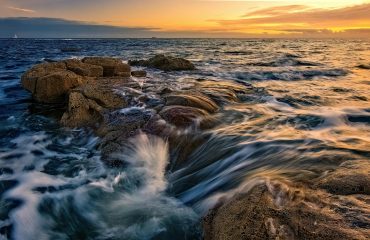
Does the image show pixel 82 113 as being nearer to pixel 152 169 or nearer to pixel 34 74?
pixel 152 169

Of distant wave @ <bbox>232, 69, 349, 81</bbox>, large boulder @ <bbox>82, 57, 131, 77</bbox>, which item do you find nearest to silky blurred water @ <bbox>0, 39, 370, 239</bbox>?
large boulder @ <bbox>82, 57, 131, 77</bbox>

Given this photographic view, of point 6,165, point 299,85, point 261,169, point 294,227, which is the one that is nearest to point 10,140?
point 6,165

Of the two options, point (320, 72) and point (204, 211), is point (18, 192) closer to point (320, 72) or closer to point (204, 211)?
point (204, 211)

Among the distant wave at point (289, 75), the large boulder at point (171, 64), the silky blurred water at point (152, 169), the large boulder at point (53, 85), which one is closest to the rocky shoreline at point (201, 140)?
the large boulder at point (53, 85)

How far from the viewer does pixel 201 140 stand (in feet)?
24.0

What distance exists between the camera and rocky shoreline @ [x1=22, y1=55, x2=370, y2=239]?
347 cm

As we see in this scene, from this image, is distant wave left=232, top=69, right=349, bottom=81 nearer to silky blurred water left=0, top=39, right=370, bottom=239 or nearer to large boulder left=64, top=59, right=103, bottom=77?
large boulder left=64, top=59, right=103, bottom=77

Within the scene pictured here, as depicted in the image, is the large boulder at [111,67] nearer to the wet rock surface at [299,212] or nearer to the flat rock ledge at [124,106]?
the flat rock ledge at [124,106]

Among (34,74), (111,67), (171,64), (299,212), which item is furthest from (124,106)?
(171,64)

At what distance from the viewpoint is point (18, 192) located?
6000mm

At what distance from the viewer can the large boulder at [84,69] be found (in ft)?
46.8

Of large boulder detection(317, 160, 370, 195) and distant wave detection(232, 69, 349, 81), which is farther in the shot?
distant wave detection(232, 69, 349, 81)

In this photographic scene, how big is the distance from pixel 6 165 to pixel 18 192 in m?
1.53

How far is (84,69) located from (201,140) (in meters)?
8.93
